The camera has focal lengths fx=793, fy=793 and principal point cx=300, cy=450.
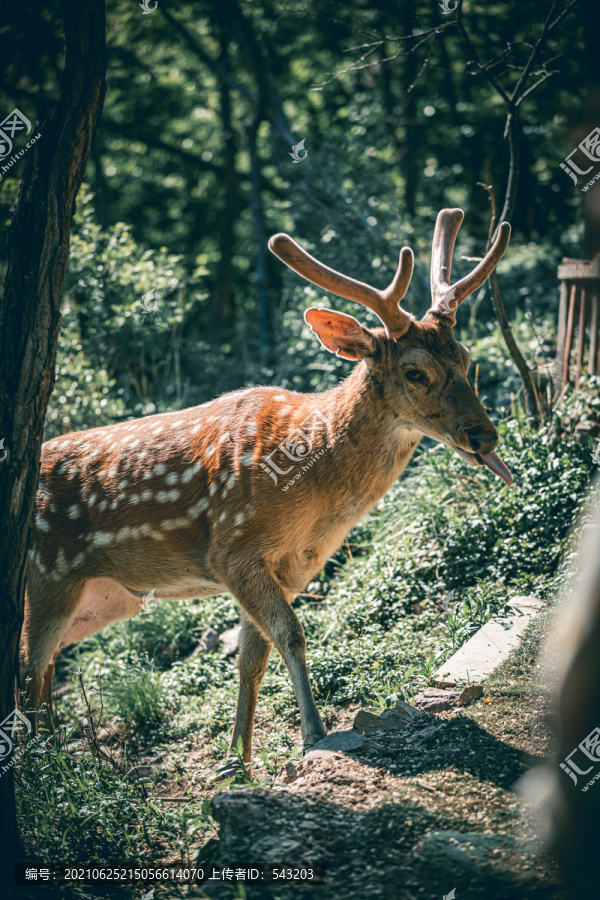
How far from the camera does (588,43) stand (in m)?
6.33

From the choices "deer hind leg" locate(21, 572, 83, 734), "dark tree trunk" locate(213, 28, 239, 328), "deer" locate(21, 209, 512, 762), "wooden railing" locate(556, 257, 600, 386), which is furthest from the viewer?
"dark tree trunk" locate(213, 28, 239, 328)

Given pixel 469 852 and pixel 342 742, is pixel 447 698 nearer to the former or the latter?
pixel 342 742

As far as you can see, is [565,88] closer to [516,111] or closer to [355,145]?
[355,145]

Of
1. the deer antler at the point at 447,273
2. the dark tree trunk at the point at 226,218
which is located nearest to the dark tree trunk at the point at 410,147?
the dark tree trunk at the point at 226,218

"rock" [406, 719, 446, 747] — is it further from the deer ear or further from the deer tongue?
the deer ear

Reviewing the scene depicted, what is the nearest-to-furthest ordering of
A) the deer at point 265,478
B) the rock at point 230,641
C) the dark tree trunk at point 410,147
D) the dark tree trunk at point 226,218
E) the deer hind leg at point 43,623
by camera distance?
the deer at point 265,478, the deer hind leg at point 43,623, the rock at point 230,641, the dark tree trunk at point 410,147, the dark tree trunk at point 226,218

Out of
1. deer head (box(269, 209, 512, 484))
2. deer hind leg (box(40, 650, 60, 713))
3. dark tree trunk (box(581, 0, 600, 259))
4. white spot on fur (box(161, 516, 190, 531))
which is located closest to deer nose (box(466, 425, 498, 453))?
deer head (box(269, 209, 512, 484))

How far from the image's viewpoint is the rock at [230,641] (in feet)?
19.4

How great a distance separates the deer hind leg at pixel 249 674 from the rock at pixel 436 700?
854mm

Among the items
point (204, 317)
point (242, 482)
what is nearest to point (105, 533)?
point (242, 482)

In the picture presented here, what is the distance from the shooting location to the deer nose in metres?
3.97

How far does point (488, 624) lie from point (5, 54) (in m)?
9.68

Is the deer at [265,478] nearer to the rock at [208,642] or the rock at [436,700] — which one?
the rock at [436,700]

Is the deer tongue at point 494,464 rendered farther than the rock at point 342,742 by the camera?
Yes
